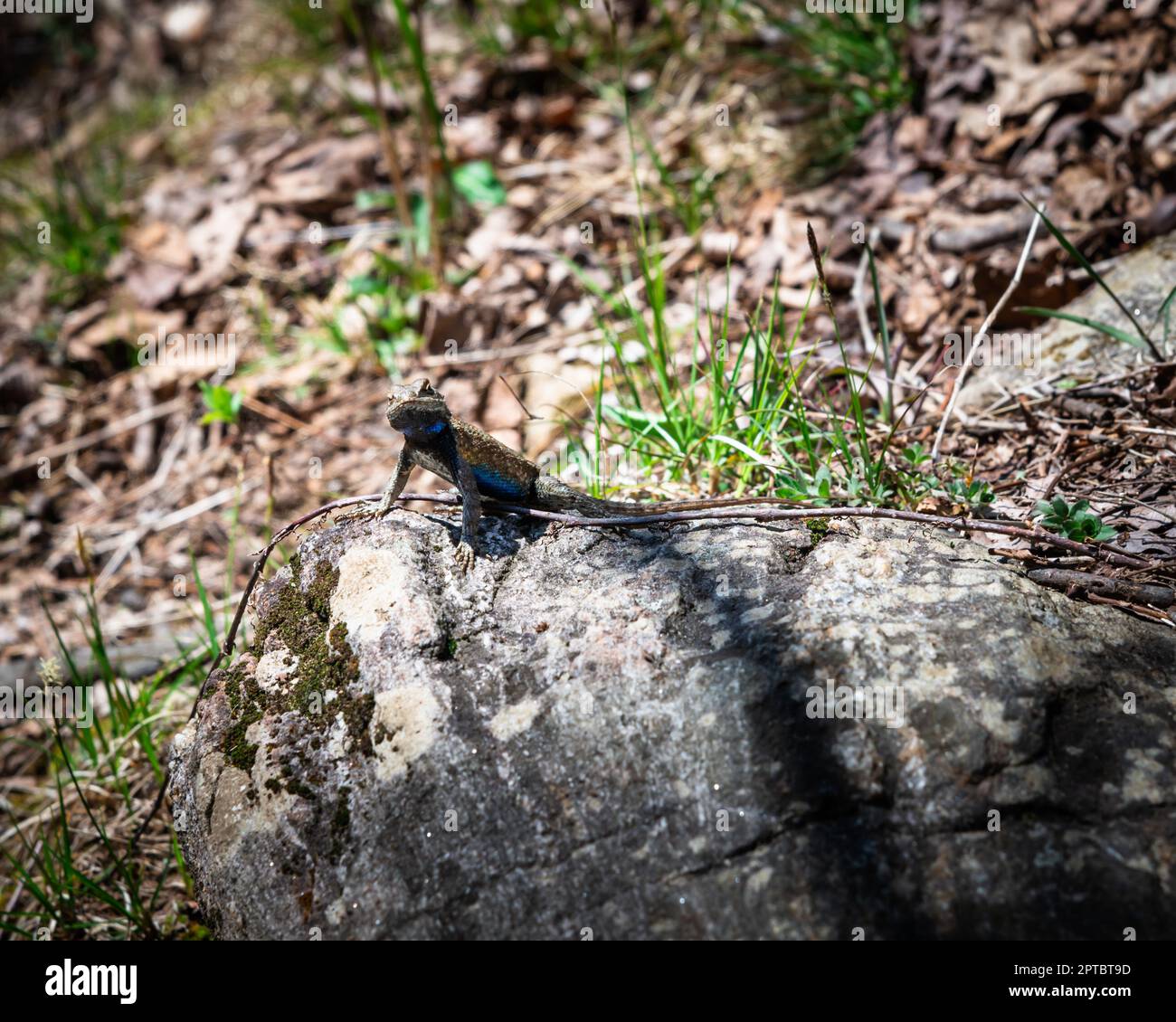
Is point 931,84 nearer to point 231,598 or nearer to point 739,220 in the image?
point 739,220

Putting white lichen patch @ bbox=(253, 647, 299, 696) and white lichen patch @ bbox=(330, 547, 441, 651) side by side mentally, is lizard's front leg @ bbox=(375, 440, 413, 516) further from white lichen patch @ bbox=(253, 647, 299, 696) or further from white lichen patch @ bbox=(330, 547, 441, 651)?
white lichen patch @ bbox=(253, 647, 299, 696)

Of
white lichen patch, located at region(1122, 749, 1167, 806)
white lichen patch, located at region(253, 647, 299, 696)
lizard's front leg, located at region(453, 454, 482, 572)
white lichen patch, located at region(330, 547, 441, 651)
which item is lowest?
white lichen patch, located at region(1122, 749, 1167, 806)

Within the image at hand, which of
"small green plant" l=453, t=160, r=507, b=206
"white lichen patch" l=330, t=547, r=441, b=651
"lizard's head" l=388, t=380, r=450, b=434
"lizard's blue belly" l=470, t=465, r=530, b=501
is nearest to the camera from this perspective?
"white lichen patch" l=330, t=547, r=441, b=651

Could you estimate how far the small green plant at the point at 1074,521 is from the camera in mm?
2670

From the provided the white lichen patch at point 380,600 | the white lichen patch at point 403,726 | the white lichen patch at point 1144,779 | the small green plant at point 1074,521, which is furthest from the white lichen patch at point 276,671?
the small green plant at point 1074,521

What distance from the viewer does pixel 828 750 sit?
80.9 inches

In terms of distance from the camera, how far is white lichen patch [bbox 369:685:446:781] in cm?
224

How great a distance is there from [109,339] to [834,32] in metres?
5.63

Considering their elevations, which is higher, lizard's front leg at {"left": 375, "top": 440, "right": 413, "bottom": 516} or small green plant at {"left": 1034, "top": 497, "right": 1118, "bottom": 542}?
lizard's front leg at {"left": 375, "top": 440, "right": 413, "bottom": 516}

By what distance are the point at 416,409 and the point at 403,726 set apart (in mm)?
1076

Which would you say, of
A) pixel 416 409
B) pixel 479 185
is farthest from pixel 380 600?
pixel 479 185

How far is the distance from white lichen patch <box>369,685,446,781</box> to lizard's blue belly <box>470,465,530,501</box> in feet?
2.77

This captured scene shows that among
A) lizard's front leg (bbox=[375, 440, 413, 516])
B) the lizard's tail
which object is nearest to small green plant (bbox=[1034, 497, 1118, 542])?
the lizard's tail
